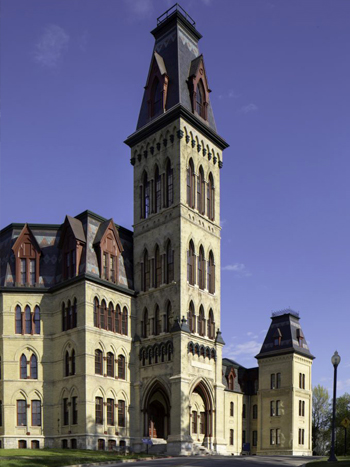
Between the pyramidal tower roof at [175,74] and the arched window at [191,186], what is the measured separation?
3.78 m

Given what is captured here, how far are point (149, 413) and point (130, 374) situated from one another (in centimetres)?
384

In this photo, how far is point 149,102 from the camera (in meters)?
54.9

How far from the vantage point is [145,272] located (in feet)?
170

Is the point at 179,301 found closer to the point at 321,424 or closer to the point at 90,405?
the point at 90,405

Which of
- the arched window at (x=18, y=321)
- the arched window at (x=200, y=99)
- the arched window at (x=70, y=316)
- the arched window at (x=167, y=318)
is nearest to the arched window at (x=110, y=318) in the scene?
the arched window at (x=70, y=316)

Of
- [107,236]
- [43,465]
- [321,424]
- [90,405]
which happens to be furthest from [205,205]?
[321,424]

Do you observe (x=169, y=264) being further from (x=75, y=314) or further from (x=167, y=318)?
(x=75, y=314)

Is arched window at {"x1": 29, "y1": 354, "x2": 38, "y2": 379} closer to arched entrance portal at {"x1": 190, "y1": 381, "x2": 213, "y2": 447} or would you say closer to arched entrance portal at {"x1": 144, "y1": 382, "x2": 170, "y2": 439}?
arched entrance portal at {"x1": 144, "y1": 382, "x2": 170, "y2": 439}

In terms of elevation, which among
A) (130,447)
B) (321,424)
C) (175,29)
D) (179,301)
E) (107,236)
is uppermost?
(175,29)

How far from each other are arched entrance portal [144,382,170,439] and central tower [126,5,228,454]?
0.29 ft

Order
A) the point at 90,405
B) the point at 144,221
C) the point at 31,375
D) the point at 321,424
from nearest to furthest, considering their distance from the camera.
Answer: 1. the point at 90,405
2. the point at 31,375
3. the point at 144,221
4. the point at 321,424

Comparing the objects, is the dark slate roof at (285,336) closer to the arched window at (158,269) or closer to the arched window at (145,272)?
the arched window at (145,272)

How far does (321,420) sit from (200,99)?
56.2 m

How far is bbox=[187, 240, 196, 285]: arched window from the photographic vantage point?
4994cm
